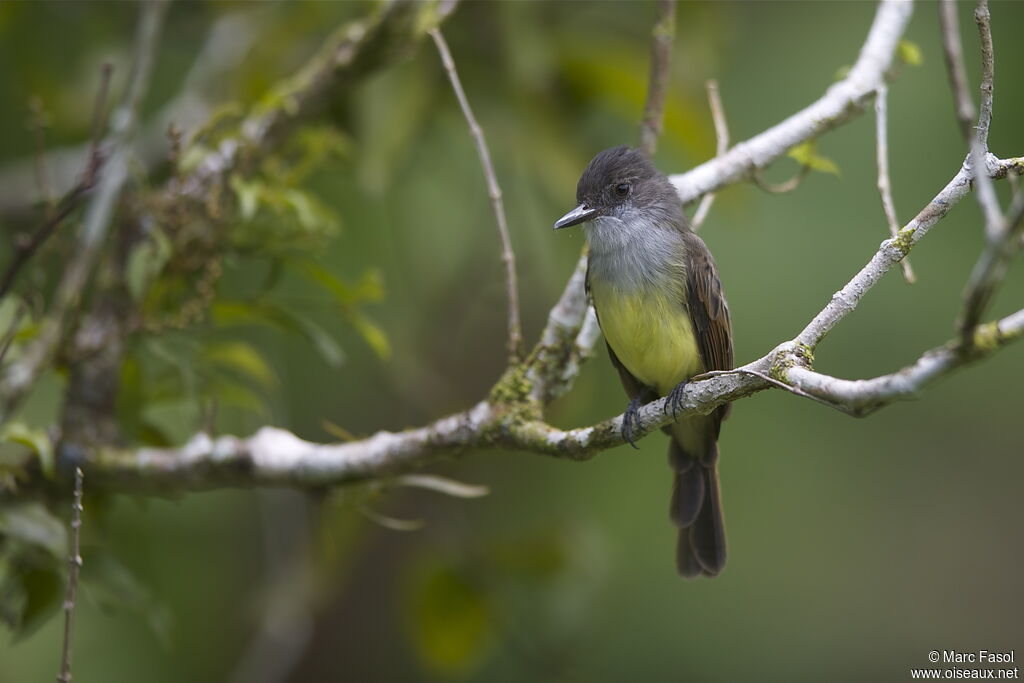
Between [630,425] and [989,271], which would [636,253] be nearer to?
[630,425]

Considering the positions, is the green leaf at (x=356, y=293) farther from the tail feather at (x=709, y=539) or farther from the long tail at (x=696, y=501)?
the tail feather at (x=709, y=539)

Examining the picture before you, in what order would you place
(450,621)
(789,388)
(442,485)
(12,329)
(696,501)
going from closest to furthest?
(789,388) < (12,329) < (442,485) < (696,501) < (450,621)

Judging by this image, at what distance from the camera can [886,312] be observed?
5000mm

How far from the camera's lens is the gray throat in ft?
9.75

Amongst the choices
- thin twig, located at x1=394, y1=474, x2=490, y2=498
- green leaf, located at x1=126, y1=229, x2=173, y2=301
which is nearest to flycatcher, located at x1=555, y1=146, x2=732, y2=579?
thin twig, located at x1=394, y1=474, x2=490, y2=498

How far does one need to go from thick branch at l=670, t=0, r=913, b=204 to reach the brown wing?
0.25 metres

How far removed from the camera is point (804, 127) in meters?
2.87

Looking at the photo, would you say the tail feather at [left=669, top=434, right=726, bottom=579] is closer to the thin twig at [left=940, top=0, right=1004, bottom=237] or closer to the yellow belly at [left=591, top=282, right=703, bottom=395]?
the yellow belly at [left=591, top=282, right=703, bottom=395]

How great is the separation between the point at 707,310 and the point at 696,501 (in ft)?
2.05

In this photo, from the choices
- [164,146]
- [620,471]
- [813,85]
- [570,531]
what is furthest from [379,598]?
[813,85]

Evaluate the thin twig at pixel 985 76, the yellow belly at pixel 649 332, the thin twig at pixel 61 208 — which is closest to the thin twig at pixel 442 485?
the yellow belly at pixel 649 332

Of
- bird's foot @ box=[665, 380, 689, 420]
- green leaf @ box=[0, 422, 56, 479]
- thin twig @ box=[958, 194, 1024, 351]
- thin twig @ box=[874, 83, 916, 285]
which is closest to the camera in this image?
thin twig @ box=[958, 194, 1024, 351]

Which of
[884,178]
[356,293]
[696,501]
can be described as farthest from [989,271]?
[356,293]

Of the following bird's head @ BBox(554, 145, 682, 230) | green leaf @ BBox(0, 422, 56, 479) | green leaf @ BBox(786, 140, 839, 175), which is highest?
bird's head @ BBox(554, 145, 682, 230)
